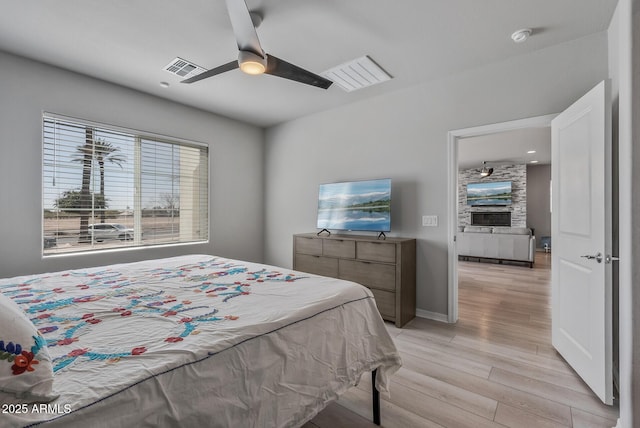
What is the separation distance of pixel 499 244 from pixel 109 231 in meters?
7.23

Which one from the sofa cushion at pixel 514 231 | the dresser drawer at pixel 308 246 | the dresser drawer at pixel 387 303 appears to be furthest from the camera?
the sofa cushion at pixel 514 231

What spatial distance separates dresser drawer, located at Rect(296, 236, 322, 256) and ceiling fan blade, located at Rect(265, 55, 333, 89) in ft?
6.60

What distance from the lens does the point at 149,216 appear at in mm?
3764

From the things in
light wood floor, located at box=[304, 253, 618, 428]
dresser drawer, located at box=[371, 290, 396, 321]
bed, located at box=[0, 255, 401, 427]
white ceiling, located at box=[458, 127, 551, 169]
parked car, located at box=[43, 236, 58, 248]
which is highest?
white ceiling, located at box=[458, 127, 551, 169]

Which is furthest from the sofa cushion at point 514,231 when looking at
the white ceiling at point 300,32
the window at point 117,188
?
the window at point 117,188

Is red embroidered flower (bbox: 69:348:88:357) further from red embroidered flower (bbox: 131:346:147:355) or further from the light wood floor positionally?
the light wood floor

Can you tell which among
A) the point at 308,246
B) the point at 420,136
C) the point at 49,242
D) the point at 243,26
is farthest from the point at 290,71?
the point at 49,242

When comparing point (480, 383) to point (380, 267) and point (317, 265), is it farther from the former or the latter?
point (317, 265)

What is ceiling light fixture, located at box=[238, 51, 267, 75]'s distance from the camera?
194 centimetres

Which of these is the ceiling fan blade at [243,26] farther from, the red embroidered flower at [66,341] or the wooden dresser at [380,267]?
the wooden dresser at [380,267]

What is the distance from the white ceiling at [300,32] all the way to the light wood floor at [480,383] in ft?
8.92

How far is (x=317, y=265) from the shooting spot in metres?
3.76

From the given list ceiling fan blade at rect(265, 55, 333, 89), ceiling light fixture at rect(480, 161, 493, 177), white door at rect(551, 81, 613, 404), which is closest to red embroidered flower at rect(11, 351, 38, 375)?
ceiling fan blade at rect(265, 55, 333, 89)

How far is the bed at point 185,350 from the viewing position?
743 millimetres
